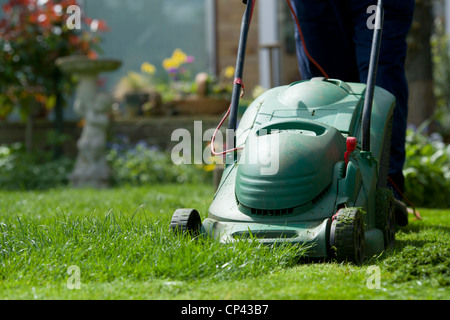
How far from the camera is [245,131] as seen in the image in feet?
8.39

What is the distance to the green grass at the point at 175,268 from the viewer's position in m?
1.75

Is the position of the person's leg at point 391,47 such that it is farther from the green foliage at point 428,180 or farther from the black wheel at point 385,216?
the green foliage at point 428,180

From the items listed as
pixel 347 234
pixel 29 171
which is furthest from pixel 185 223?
pixel 29 171

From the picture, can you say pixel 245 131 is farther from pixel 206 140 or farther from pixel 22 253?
pixel 206 140

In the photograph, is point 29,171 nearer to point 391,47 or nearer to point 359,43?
point 359,43

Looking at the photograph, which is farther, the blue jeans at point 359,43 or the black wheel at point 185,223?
the blue jeans at point 359,43

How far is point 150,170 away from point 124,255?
357 cm

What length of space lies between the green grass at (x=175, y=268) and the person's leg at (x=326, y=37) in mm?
1025

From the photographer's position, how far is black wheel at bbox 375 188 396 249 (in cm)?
234

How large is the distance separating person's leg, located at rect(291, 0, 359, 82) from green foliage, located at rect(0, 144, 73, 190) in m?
2.97

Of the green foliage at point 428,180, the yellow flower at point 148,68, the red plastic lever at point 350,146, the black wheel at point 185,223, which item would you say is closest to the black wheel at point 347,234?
the red plastic lever at point 350,146

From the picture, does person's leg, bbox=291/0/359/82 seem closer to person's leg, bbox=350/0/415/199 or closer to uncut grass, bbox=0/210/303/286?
person's leg, bbox=350/0/415/199

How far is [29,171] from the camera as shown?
221 inches
